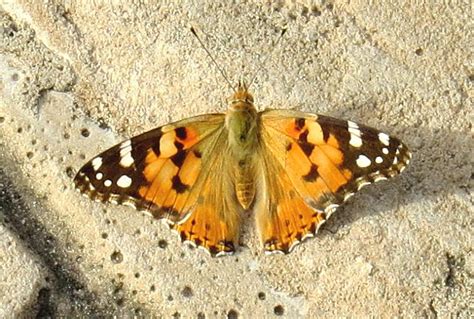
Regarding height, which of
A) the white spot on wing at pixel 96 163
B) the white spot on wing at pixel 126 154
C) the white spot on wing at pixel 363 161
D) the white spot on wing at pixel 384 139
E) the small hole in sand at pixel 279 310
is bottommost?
the small hole in sand at pixel 279 310

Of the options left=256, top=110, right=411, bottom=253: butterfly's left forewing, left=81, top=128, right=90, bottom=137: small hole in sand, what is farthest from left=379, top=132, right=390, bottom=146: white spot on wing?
left=81, top=128, right=90, bottom=137: small hole in sand

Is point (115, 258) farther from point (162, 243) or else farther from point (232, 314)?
point (232, 314)

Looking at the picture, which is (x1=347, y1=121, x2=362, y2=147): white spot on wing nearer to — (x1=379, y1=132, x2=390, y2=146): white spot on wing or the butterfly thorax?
(x1=379, y1=132, x2=390, y2=146): white spot on wing

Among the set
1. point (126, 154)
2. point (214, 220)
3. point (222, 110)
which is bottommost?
point (214, 220)

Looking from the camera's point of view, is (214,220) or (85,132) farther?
(85,132)

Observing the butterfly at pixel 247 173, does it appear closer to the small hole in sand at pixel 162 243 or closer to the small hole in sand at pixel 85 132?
the small hole in sand at pixel 162 243

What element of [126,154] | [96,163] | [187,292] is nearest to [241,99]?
[126,154]

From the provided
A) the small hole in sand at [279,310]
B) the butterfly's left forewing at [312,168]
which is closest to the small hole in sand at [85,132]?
the butterfly's left forewing at [312,168]

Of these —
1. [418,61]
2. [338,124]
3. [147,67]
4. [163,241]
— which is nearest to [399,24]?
[418,61]
